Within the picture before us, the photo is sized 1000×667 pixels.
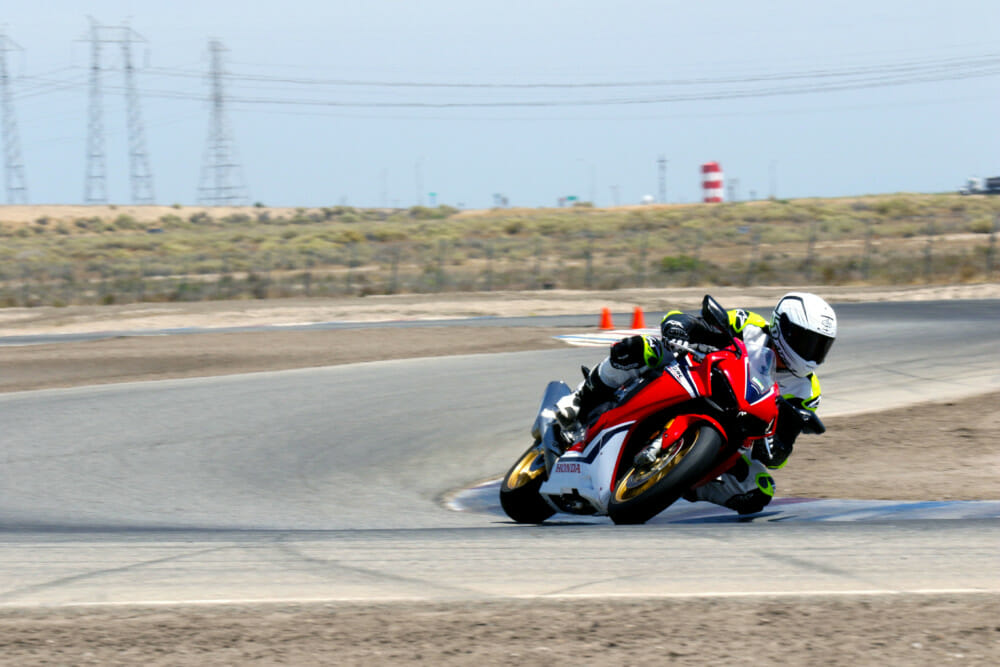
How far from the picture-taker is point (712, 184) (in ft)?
361

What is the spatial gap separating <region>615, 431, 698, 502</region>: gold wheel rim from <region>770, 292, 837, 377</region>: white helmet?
3.32 ft

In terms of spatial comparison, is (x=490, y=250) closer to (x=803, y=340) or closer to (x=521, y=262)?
(x=521, y=262)

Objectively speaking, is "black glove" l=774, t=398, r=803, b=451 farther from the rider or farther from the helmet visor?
the helmet visor

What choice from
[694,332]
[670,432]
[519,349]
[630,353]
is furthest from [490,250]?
[670,432]

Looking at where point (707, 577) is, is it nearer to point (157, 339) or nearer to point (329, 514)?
point (329, 514)

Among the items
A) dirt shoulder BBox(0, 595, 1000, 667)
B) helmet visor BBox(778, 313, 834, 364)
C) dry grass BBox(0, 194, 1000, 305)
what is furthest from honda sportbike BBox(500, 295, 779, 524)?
dry grass BBox(0, 194, 1000, 305)

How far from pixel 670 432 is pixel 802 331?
117cm

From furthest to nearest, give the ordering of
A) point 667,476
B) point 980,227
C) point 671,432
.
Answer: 1. point 980,227
2. point 671,432
3. point 667,476

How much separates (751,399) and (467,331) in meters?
16.8

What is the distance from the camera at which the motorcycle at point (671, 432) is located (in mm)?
6664

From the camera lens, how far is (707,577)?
217 inches

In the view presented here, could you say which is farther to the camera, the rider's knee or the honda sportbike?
the rider's knee

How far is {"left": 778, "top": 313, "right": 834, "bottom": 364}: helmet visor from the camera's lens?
7.28 meters

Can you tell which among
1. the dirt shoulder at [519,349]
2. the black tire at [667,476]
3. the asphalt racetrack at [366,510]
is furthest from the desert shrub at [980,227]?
the black tire at [667,476]
